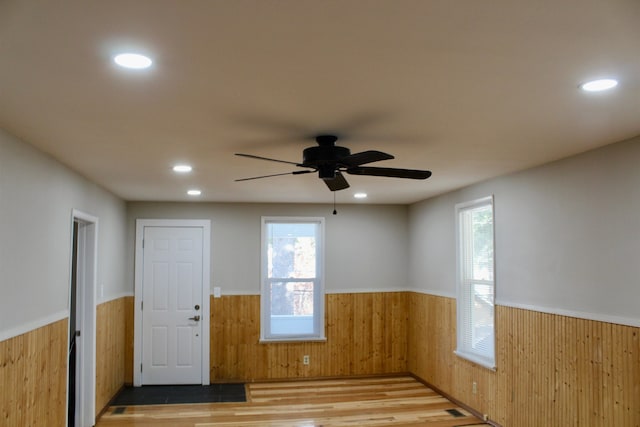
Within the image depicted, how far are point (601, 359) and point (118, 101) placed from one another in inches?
138

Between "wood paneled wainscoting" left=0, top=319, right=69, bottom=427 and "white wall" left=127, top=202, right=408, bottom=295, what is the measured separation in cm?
296

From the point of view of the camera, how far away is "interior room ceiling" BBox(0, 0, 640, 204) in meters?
1.83

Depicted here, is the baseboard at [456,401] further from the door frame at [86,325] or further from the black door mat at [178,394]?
the door frame at [86,325]

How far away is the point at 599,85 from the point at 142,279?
606 cm

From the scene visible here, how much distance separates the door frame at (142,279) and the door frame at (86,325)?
175cm

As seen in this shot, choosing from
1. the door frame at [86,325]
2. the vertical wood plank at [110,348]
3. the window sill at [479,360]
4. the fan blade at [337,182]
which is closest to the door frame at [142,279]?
the vertical wood plank at [110,348]

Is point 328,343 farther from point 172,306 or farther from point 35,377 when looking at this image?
point 35,377

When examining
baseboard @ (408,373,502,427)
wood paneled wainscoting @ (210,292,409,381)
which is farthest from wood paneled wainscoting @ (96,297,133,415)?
baseboard @ (408,373,502,427)

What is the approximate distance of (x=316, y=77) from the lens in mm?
2461

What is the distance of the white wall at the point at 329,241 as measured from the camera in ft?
24.5

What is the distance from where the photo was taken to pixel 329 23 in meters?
1.89

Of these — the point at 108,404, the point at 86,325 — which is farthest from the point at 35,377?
the point at 108,404

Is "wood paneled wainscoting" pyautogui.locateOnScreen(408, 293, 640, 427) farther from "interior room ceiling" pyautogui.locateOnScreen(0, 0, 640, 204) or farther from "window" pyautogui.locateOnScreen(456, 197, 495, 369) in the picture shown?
"interior room ceiling" pyautogui.locateOnScreen(0, 0, 640, 204)

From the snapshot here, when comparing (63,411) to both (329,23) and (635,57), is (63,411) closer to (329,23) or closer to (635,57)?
(329,23)
